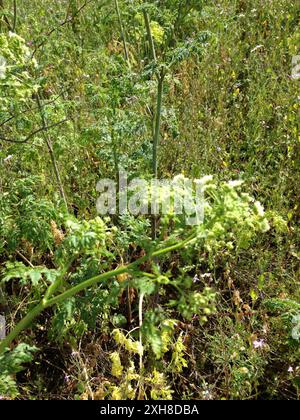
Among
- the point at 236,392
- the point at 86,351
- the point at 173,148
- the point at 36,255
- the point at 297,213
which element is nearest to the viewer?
the point at 236,392

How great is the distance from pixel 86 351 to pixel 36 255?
646 millimetres

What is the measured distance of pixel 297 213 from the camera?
3.42 meters

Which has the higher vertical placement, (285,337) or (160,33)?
(160,33)

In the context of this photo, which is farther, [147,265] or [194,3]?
[147,265]

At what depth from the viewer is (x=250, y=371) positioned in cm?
258

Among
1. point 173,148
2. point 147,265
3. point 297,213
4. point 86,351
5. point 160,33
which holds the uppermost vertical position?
point 160,33

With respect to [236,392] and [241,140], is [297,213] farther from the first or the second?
[236,392]

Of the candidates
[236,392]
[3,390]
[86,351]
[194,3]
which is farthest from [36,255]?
[194,3]

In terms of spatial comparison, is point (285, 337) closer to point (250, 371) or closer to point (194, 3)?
point (250, 371)

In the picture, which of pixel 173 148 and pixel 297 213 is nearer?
pixel 297 213

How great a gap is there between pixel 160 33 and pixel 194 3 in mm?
222
